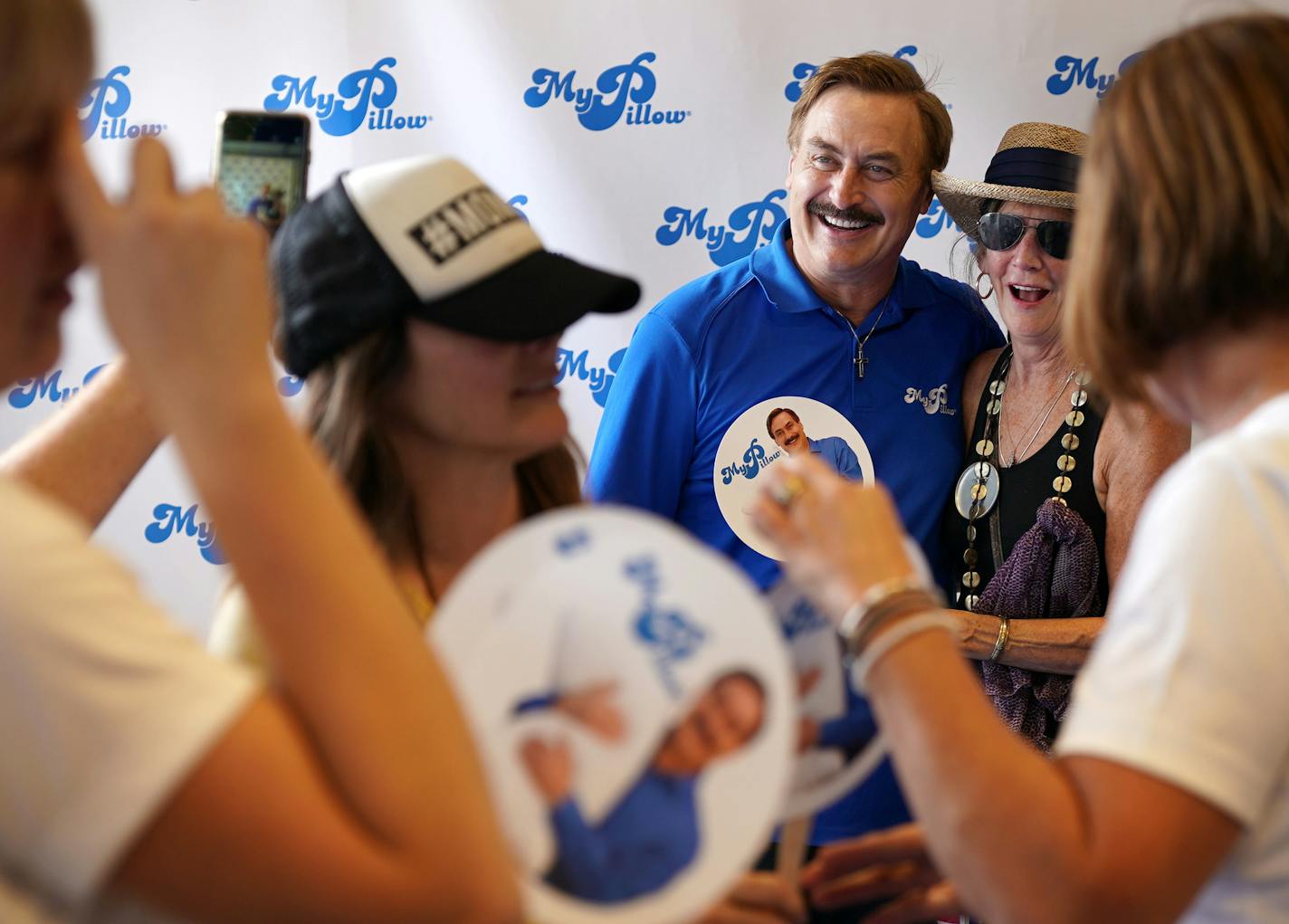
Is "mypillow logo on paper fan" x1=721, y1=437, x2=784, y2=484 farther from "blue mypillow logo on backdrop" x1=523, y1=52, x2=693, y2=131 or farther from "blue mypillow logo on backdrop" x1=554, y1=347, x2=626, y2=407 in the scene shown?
"blue mypillow logo on backdrop" x1=523, y1=52, x2=693, y2=131

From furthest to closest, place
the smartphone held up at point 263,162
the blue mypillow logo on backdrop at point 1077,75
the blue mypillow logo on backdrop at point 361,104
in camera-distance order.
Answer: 1. the blue mypillow logo on backdrop at point 361,104
2. the blue mypillow logo on backdrop at point 1077,75
3. the smartphone held up at point 263,162

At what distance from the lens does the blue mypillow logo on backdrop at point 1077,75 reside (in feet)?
9.17

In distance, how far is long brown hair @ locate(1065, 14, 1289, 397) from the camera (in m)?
0.84

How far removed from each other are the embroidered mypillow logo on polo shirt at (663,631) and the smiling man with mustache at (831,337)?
1.30m

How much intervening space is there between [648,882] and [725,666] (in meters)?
0.14

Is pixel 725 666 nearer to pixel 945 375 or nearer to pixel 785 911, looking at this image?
pixel 785 911

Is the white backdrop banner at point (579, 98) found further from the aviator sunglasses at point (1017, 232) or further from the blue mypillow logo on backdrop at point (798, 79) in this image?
the aviator sunglasses at point (1017, 232)

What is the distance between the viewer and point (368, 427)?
1209mm

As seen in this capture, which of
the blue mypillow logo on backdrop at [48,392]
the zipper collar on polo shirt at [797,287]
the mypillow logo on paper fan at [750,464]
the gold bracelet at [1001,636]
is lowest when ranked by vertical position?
the blue mypillow logo on backdrop at [48,392]

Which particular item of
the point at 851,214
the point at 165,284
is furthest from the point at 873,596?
the point at 851,214

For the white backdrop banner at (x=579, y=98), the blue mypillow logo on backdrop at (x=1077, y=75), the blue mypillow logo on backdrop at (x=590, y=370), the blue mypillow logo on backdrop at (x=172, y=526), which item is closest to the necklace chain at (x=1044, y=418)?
the white backdrop banner at (x=579, y=98)

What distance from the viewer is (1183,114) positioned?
33.8 inches

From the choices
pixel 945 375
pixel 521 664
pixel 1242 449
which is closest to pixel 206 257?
pixel 521 664

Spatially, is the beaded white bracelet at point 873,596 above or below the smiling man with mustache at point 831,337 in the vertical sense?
above
